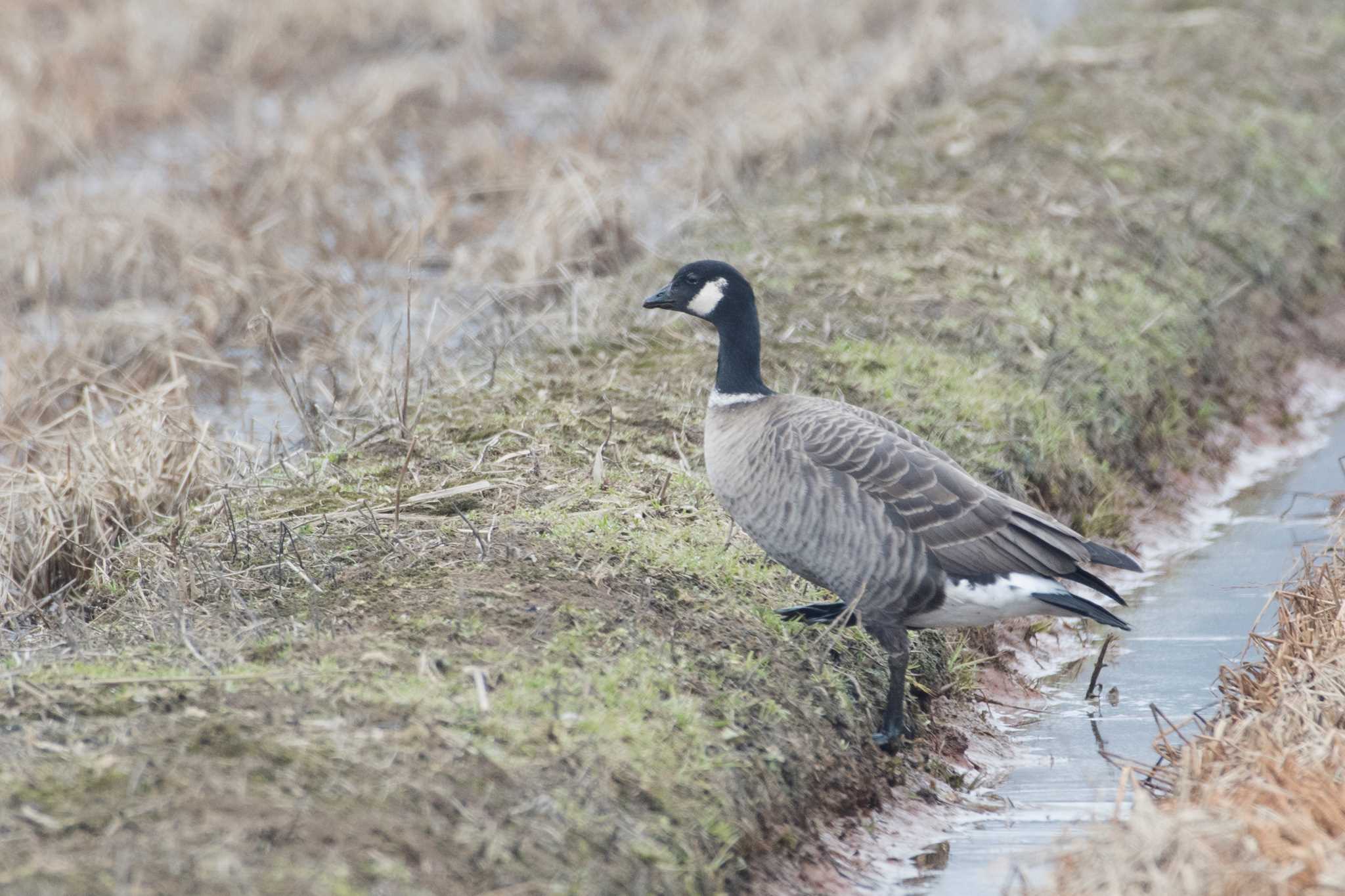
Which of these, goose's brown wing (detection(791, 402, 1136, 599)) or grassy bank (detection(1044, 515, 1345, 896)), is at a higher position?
goose's brown wing (detection(791, 402, 1136, 599))

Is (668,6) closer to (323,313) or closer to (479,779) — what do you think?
(323,313)

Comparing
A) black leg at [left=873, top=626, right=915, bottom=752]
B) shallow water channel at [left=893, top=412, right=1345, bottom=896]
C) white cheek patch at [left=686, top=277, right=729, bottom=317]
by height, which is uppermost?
white cheek patch at [left=686, top=277, right=729, bottom=317]

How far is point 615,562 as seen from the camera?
5660 mm

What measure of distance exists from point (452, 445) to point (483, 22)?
427 inches

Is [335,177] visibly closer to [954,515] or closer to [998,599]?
[954,515]

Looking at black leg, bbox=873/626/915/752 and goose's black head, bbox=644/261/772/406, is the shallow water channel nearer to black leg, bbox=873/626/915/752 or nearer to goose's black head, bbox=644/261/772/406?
black leg, bbox=873/626/915/752

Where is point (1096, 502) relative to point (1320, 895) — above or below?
below

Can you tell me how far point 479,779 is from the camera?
13.9ft

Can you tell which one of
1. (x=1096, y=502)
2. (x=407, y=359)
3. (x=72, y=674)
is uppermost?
(x=407, y=359)

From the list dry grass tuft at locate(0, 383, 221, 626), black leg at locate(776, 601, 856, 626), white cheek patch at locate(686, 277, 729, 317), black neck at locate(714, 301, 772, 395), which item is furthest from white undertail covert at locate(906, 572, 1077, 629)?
dry grass tuft at locate(0, 383, 221, 626)

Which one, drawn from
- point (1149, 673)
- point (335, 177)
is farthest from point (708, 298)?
point (335, 177)

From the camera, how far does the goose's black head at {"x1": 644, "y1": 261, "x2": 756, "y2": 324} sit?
6141 mm

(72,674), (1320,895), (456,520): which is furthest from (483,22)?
(1320,895)

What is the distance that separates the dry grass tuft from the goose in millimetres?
2401
